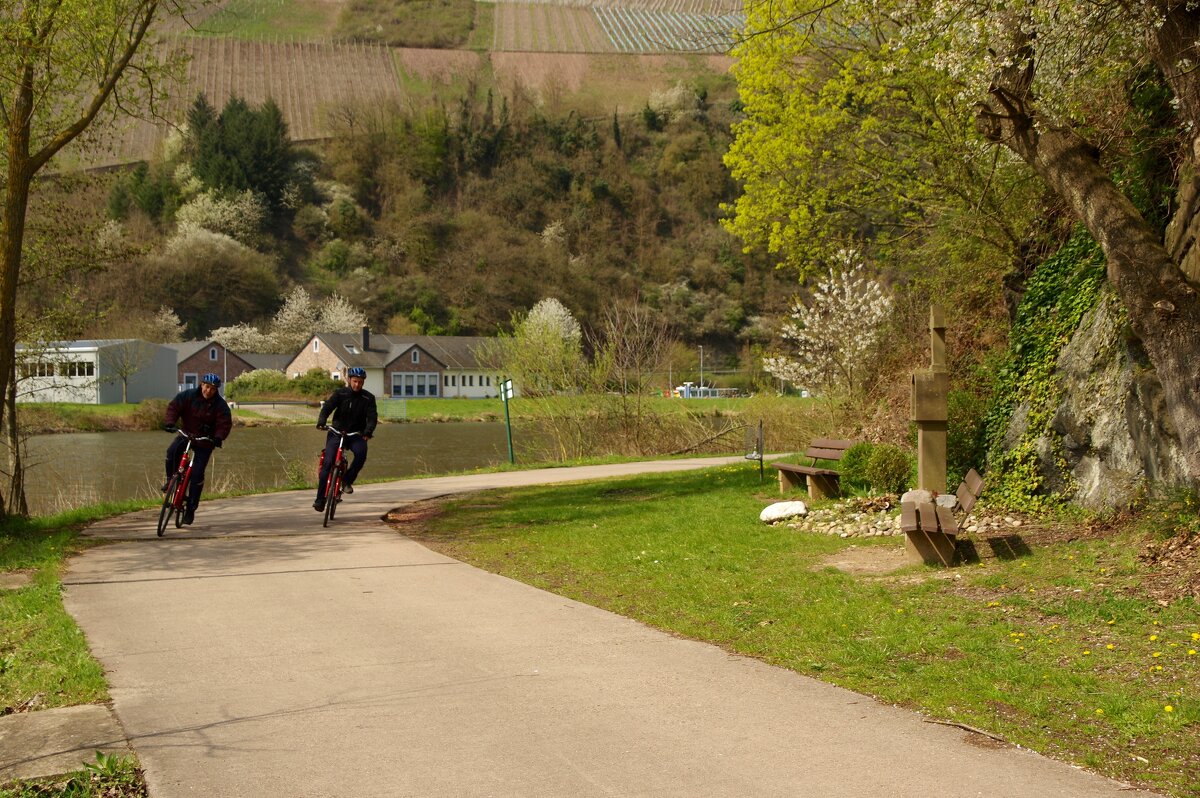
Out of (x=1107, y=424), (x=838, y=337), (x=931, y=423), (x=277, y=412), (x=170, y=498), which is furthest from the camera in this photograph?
(x=277, y=412)

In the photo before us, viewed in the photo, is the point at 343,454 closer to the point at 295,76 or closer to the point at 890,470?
the point at 890,470

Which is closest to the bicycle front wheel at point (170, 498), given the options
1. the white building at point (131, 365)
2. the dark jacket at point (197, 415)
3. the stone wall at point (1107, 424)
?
the dark jacket at point (197, 415)

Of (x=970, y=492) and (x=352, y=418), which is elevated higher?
(x=352, y=418)

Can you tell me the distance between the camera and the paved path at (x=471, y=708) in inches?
187

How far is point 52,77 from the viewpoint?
13992mm

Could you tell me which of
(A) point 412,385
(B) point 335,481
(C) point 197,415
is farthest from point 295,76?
(C) point 197,415

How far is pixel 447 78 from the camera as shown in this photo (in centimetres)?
17850

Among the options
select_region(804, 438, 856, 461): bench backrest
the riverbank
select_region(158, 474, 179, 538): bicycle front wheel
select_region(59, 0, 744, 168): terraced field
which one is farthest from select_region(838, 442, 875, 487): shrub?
select_region(59, 0, 744, 168): terraced field

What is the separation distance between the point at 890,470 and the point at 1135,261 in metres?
5.02

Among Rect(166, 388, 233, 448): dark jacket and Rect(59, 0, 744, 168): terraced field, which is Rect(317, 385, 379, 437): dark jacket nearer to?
Rect(166, 388, 233, 448): dark jacket

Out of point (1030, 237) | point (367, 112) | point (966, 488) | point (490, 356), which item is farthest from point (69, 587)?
point (367, 112)

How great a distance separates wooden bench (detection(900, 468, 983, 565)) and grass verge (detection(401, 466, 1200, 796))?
11.3 inches

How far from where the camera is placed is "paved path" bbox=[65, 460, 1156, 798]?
4754 millimetres

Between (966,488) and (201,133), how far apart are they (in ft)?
441
